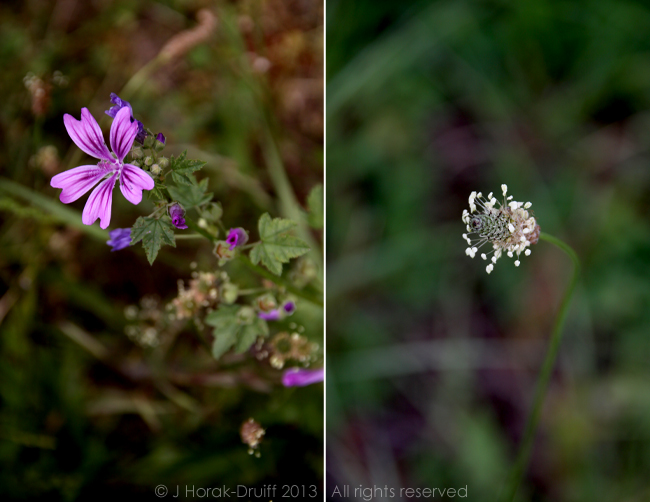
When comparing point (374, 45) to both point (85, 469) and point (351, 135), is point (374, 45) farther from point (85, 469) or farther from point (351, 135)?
point (85, 469)

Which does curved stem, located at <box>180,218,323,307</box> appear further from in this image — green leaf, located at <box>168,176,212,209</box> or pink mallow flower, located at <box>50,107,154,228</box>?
pink mallow flower, located at <box>50,107,154,228</box>

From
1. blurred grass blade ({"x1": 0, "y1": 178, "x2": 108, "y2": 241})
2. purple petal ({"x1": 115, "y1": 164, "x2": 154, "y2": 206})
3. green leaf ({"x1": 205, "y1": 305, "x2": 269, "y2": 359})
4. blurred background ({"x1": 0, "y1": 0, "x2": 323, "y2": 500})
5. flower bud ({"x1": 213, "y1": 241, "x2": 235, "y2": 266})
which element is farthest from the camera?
blurred background ({"x1": 0, "y1": 0, "x2": 323, "y2": 500})

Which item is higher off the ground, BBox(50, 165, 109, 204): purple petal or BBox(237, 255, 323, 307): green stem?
BBox(50, 165, 109, 204): purple petal

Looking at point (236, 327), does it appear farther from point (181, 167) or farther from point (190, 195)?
point (181, 167)

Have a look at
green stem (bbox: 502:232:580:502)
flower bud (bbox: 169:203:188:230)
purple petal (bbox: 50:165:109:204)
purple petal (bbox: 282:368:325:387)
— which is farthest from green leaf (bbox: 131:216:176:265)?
green stem (bbox: 502:232:580:502)

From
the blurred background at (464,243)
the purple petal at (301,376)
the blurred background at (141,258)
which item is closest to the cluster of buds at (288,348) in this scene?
the purple petal at (301,376)

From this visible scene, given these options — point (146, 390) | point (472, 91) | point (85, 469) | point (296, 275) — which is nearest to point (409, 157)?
point (472, 91)

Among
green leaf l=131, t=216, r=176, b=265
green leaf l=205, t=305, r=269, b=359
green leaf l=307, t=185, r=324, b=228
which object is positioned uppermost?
green leaf l=307, t=185, r=324, b=228
